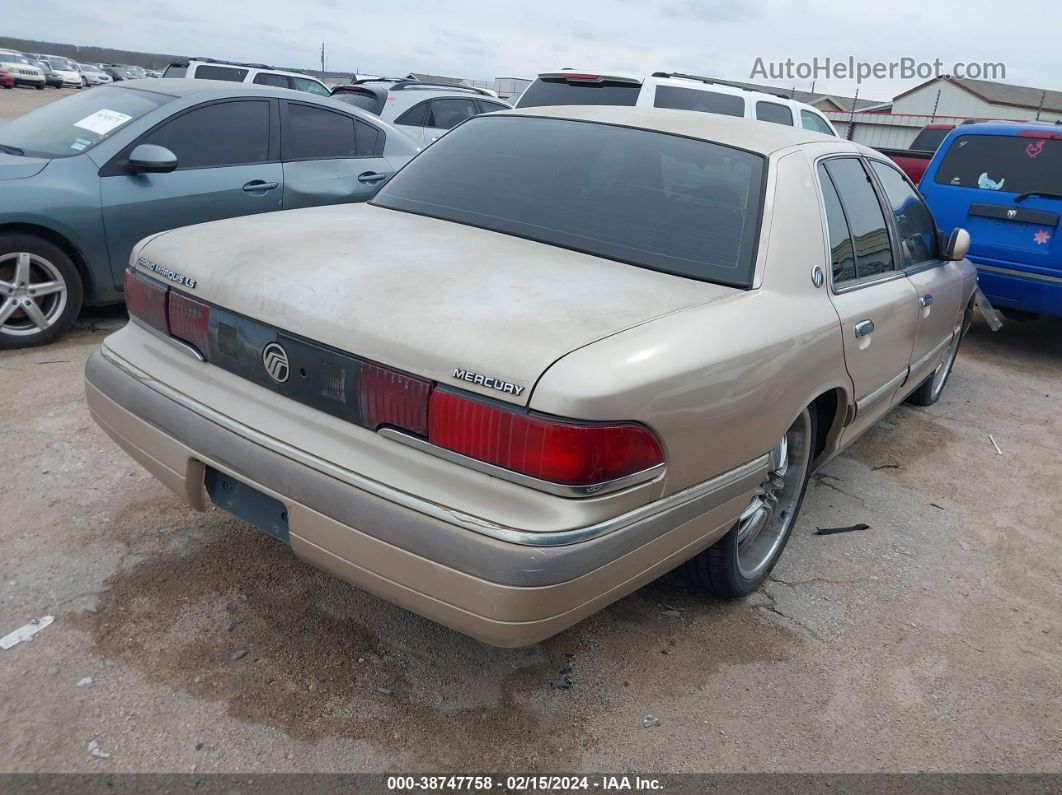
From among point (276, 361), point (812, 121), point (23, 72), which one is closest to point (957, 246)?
point (276, 361)

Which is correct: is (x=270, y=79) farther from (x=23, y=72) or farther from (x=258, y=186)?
(x=23, y=72)

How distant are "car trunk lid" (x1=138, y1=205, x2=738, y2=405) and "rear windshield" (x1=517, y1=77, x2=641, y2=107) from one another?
15.1 ft

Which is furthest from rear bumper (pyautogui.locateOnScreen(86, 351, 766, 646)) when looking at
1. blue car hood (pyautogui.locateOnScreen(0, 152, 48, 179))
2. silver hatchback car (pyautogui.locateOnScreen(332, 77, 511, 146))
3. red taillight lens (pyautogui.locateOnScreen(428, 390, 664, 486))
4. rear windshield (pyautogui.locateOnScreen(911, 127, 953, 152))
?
rear windshield (pyautogui.locateOnScreen(911, 127, 953, 152))

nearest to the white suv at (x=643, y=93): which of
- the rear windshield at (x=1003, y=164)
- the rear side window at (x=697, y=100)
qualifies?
the rear side window at (x=697, y=100)

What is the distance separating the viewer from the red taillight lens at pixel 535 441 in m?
1.90

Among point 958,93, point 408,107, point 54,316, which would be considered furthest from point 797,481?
point 958,93

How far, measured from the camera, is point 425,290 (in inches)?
88.3

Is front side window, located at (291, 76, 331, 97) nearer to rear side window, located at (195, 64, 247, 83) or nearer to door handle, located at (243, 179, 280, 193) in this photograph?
rear side window, located at (195, 64, 247, 83)

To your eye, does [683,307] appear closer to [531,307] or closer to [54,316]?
[531,307]

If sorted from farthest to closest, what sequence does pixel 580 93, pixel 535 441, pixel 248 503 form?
pixel 580 93 → pixel 248 503 → pixel 535 441

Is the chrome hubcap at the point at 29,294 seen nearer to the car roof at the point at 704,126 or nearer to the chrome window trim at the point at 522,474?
the car roof at the point at 704,126

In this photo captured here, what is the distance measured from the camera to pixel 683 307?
2334 millimetres

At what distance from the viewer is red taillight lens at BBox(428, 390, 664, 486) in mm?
1901

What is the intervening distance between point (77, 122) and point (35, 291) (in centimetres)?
124
